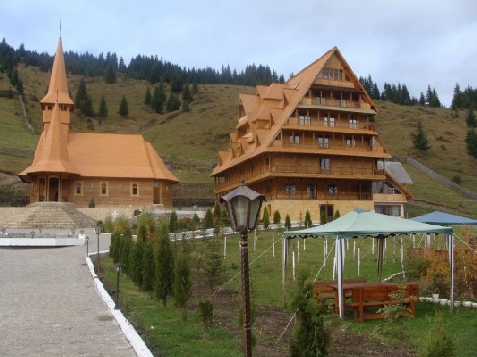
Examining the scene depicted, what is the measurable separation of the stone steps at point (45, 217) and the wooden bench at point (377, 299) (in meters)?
28.4

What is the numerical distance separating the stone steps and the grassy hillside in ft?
78.5

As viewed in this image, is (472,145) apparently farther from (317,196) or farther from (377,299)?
(377,299)

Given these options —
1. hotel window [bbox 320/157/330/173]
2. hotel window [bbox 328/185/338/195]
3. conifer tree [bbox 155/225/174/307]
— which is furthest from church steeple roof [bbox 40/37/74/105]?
conifer tree [bbox 155/225/174/307]

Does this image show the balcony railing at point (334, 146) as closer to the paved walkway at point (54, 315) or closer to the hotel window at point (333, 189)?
the hotel window at point (333, 189)

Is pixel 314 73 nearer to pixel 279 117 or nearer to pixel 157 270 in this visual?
pixel 279 117

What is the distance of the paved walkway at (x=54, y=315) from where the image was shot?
8.37 metres

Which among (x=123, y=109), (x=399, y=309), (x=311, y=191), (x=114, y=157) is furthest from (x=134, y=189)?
(x=123, y=109)

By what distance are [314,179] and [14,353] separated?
36.5 metres

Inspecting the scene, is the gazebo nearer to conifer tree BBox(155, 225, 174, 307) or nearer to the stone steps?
conifer tree BBox(155, 225, 174, 307)

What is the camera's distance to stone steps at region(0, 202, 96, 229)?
36.7m

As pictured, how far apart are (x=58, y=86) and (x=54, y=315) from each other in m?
45.8

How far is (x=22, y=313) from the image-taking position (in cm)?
1114

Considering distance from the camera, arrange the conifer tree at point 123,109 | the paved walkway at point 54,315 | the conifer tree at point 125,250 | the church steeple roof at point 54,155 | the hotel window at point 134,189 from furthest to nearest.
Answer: the conifer tree at point 123,109
the hotel window at point 134,189
the church steeple roof at point 54,155
the conifer tree at point 125,250
the paved walkway at point 54,315

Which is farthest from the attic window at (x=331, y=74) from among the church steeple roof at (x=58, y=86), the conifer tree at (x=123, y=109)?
the conifer tree at (x=123, y=109)
